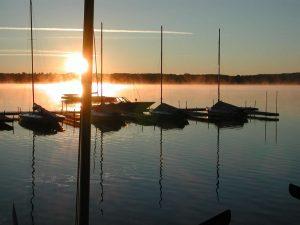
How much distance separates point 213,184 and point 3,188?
13.3 metres

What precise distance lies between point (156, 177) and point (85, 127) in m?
24.6

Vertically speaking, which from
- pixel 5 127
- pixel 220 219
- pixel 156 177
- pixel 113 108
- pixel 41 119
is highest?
pixel 113 108

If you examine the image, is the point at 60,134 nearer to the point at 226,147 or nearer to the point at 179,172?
the point at 226,147

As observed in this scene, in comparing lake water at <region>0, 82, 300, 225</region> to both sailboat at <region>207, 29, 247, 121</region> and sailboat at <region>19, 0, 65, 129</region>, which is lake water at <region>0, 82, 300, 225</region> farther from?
sailboat at <region>207, 29, 247, 121</region>

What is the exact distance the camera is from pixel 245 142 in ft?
161

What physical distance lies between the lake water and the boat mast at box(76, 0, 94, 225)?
14.7 metres

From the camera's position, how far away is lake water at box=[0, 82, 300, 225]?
71.7 ft

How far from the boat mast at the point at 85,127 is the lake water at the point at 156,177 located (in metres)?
14.7

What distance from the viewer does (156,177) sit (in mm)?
30391

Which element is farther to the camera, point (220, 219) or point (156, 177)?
point (156, 177)

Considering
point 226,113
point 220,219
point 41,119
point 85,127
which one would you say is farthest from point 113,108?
point 85,127

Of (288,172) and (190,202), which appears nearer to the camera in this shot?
(190,202)

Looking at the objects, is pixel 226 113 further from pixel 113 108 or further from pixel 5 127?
pixel 5 127

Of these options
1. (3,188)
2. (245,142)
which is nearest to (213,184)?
(3,188)
